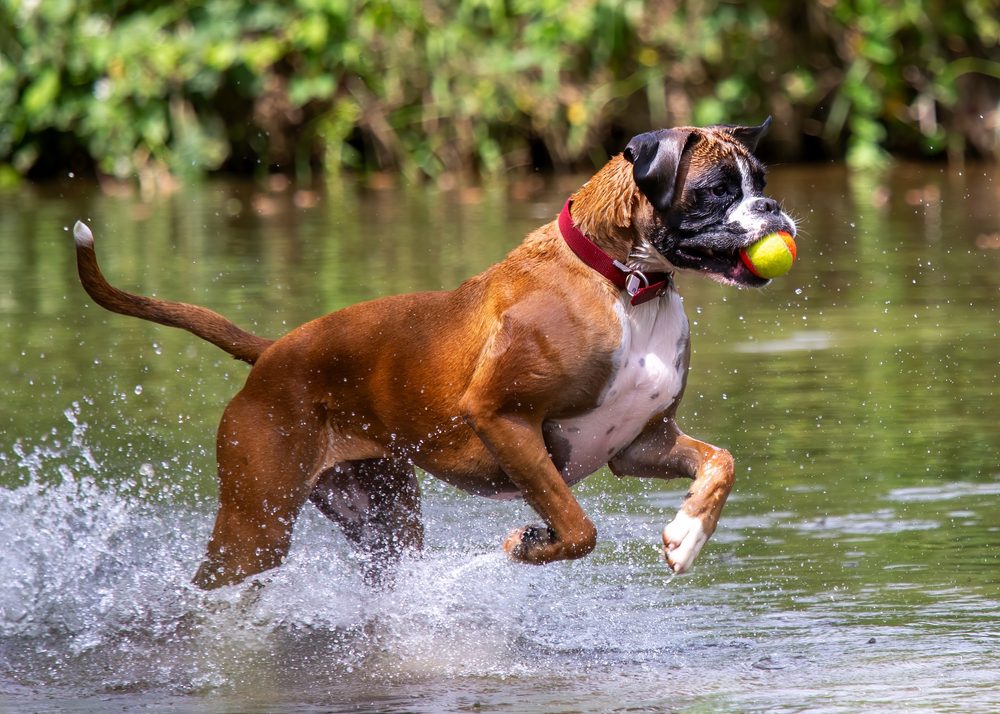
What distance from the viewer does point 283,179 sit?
17672 millimetres

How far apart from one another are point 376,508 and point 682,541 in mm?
1144

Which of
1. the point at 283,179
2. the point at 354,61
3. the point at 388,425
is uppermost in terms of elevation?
the point at 388,425

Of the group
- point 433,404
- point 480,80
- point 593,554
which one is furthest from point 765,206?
point 480,80

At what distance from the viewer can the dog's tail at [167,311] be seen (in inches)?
207

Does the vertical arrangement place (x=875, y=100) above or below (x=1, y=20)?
below

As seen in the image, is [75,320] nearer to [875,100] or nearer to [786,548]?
[786,548]

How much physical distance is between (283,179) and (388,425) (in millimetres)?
13008

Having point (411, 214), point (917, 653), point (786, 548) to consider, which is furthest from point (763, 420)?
point (411, 214)

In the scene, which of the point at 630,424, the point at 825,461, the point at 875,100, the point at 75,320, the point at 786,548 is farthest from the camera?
the point at 875,100

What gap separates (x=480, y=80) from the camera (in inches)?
651

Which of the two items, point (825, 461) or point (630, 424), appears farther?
point (825, 461)

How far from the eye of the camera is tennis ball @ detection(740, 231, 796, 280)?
4.54 m

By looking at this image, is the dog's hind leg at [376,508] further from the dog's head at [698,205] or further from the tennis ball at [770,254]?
the tennis ball at [770,254]

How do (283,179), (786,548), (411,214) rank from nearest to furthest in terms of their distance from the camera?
(786,548) → (411,214) → (283,179)
